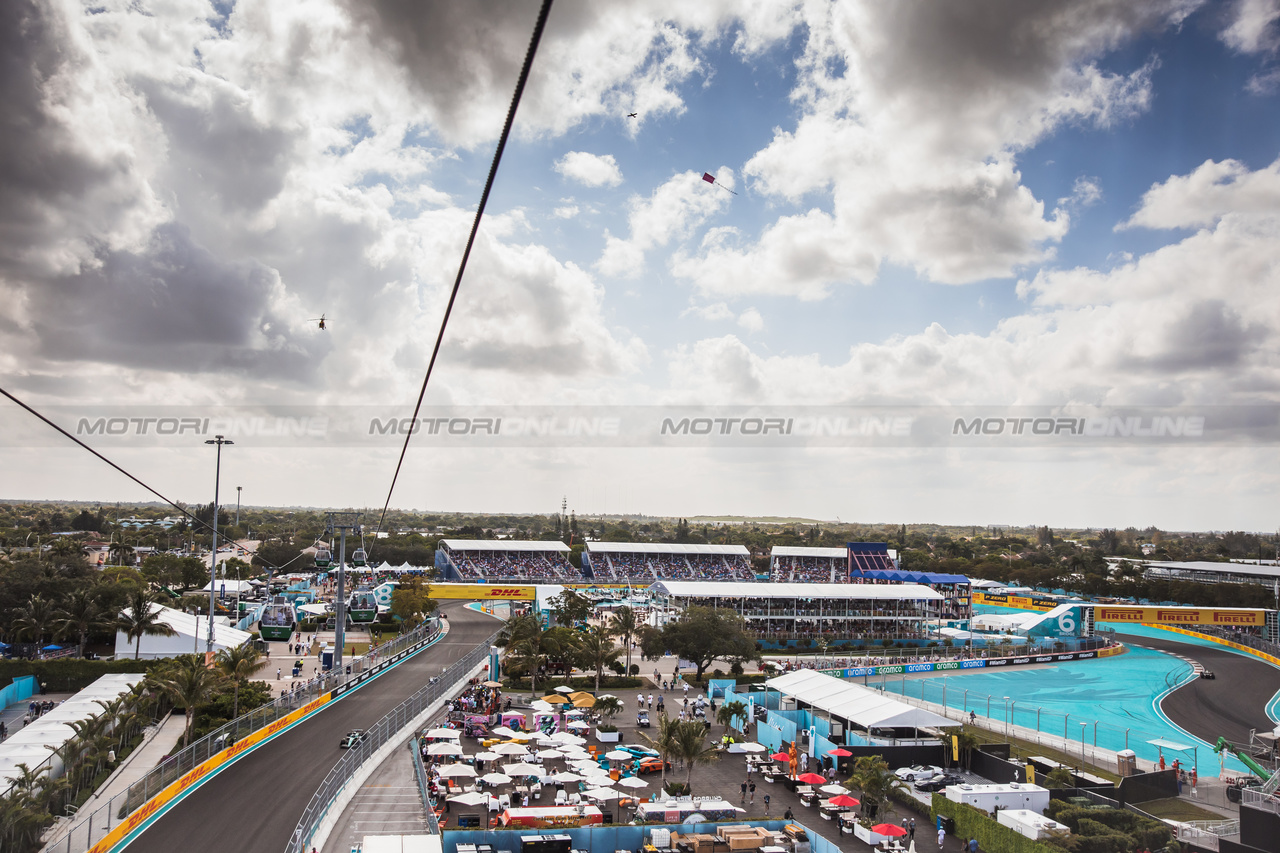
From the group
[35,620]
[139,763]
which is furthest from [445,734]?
[35,620]

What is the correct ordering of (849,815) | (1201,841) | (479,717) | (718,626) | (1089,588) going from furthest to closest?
(1089,588) → (718,626) → (479,717) → (849,815) → (1201,841)

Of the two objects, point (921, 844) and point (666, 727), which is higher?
point (666, 727)

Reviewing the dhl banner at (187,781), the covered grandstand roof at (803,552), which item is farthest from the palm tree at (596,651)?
the covered grandstand roof at (803,552)

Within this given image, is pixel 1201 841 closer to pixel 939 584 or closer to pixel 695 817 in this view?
pixel 695 817

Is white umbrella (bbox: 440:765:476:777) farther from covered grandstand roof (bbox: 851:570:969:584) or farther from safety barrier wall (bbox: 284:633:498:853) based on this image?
covered grandstand roof (bbox: 851:570:969:584)

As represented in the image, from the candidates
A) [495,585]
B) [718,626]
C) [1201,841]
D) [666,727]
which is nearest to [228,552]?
[495,585]

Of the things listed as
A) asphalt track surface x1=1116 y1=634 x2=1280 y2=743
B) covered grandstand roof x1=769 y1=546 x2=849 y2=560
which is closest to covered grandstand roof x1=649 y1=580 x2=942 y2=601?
asphalt track surface x1=1116 y1=634 x2=1280 y2=743

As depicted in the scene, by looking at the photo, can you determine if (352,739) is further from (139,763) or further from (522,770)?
(139,763)

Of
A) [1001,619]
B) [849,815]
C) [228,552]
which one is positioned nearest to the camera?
[849,815]

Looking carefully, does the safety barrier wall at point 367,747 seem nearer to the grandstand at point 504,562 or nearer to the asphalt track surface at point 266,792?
the asphalt track surface at point 266,792
